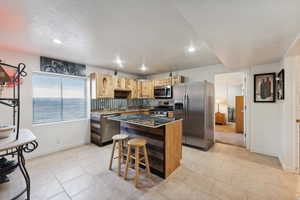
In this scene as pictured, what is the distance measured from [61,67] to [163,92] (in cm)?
315

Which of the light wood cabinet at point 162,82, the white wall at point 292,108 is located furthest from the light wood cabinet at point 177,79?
the white wall at point 292,108

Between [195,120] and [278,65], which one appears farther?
[195,120]

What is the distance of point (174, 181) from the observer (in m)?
2.15

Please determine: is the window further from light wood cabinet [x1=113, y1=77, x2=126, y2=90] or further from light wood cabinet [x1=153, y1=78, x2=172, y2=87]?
light wood cabinet [x1=153, y1=78, x2=172, y2=87]

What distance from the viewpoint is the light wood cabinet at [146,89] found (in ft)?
16.3

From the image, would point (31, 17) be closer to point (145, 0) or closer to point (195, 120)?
point (145, 0)

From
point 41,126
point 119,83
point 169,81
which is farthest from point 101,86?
point 169,81

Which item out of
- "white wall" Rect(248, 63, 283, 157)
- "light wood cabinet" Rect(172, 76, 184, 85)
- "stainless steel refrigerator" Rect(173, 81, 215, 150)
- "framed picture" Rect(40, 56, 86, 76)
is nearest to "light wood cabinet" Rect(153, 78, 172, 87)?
"light wood cabinet" Rect(172, 76, 184, 85)

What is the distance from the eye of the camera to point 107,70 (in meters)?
4.53

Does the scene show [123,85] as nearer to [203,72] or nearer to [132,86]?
[132,86]

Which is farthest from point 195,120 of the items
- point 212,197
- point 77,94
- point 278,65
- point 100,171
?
point 77,94

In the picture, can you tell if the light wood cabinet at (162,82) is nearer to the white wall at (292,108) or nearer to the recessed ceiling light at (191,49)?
the recessed ceiling light at (191,49)

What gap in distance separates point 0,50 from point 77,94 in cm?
180

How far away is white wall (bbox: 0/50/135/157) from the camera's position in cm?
278
